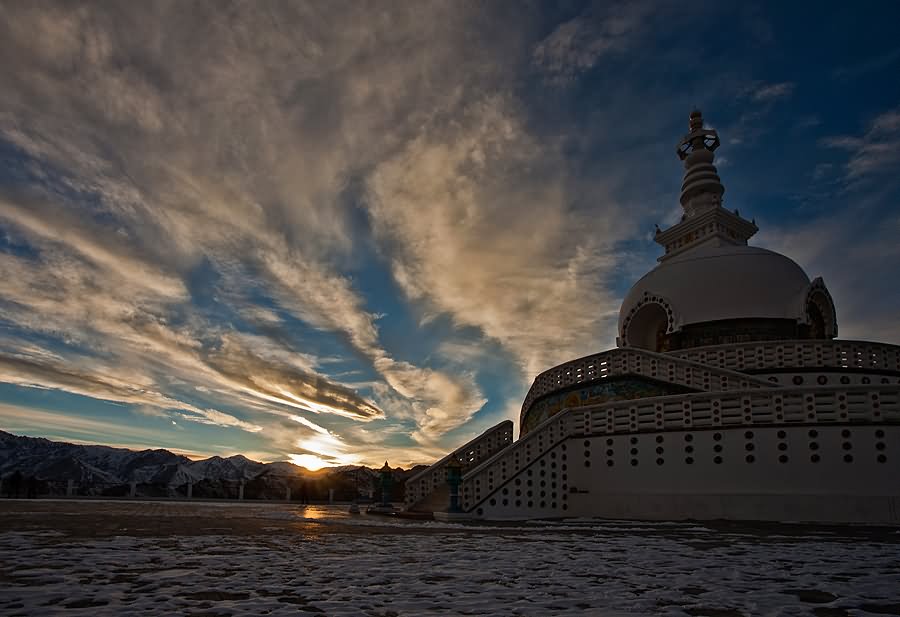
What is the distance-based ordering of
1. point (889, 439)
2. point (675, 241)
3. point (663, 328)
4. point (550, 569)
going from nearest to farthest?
point (550, 569) < point (889, 439) < point (663, 328) < point (675, 241)

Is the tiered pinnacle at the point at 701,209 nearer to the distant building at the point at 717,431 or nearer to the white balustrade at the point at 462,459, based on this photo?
the distant building at the point at 717,431

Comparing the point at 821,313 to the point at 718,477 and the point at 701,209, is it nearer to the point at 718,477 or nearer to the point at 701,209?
the point at 701,209

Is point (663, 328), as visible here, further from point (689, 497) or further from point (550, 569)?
point (550, 569)

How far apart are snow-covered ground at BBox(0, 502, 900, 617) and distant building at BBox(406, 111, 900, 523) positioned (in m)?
5.77

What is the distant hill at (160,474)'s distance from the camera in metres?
34.1

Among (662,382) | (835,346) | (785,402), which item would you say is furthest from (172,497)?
(835,346)

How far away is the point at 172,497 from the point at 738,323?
32.0m

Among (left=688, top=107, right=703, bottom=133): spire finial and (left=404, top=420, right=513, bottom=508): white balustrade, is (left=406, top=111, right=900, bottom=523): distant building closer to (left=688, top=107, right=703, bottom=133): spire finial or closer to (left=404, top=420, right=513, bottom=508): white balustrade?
(left=404, top=420, right=513, bottom=508): white balustrade

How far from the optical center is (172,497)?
33.1 meters

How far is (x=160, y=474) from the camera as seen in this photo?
47.2 metres

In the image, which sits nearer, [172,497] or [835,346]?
[835,346]

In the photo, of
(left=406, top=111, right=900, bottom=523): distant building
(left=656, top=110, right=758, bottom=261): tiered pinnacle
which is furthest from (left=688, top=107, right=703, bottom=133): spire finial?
(left=406, top=111, right=900, bottom=523): distant building

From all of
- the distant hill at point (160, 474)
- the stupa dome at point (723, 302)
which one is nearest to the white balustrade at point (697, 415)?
the stupa dome at point (723, 302)

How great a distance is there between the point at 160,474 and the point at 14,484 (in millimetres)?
19953
